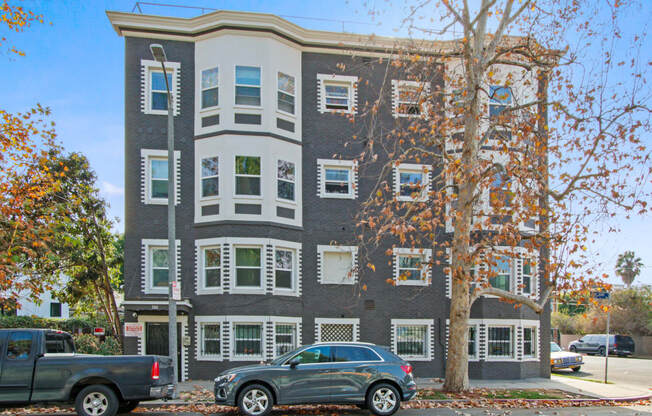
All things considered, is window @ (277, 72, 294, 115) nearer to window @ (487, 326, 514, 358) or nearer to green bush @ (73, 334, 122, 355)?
green bush @ (73, 334, 122, 355)

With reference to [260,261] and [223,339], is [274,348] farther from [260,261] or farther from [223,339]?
[260,261]

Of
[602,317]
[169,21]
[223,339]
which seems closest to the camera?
[223,339]

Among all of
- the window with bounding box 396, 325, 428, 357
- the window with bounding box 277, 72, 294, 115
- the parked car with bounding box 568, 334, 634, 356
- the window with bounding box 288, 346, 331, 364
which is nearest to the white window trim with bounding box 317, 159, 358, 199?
the window with bounding box 277, 72, 294, 115

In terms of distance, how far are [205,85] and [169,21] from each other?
2.60 meters

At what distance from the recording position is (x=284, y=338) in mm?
19391

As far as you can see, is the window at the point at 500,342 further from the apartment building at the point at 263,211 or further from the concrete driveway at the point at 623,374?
the concrete driveway at the point at 623,374

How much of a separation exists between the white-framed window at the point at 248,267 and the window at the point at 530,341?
10.5m

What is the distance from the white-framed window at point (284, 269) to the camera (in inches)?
767

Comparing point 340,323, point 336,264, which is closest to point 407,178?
point 336,264

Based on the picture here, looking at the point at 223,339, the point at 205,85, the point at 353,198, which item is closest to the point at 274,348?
the point at 223,339

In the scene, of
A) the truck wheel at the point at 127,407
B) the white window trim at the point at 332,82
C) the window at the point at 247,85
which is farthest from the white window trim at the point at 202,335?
the white window trim at the point at 332,82

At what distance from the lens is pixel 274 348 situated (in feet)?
62.0

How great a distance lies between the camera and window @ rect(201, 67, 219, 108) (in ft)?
65.0

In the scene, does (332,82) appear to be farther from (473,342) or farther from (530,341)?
(530,341)
